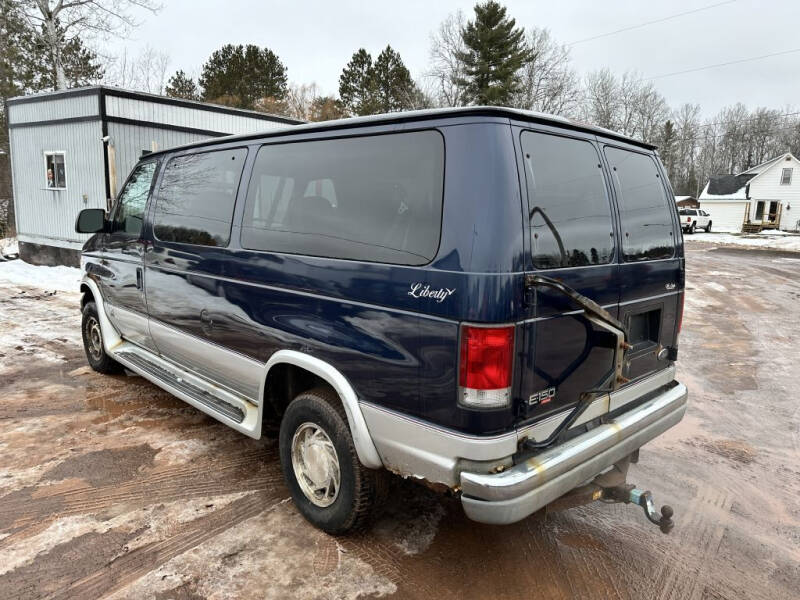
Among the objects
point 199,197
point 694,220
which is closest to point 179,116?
point 199,197

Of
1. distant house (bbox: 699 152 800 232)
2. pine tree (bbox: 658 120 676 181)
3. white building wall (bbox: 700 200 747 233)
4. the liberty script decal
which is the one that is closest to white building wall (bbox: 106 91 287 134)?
the liberty script decal

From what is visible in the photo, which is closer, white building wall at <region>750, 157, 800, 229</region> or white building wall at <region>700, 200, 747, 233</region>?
white building wall at <region>750, 157, 800, 229</region>

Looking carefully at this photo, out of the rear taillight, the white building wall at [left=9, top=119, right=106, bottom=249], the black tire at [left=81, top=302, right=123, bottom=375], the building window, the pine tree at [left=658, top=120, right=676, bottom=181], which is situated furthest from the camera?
the pine tree at [left=658, top=120, right=676, bottom=181]

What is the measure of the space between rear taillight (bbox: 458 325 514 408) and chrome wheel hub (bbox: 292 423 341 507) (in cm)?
98

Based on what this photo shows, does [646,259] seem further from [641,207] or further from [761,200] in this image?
[761,200]

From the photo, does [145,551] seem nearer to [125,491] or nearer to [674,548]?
[125,491]

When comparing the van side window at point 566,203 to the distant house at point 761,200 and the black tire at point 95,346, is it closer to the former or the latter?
the black tire at point 95,346

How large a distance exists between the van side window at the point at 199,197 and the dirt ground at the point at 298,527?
1.58 m

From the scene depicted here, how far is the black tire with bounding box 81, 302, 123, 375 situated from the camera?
5.55 metres

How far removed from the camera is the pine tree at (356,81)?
42.5 m

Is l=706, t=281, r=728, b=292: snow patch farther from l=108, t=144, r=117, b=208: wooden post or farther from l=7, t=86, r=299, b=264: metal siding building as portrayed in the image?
l=108, t=144, r=117, b=208: wooden post

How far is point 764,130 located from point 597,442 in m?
74.8

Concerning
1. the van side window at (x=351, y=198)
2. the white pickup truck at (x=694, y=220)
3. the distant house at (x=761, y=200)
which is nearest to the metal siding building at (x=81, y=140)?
the van side window at (x=351, y=198)

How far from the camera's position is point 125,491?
3.46m
